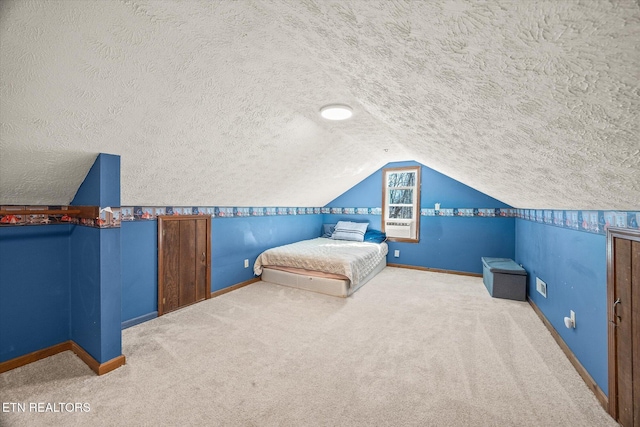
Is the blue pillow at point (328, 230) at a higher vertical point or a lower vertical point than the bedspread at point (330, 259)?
higher

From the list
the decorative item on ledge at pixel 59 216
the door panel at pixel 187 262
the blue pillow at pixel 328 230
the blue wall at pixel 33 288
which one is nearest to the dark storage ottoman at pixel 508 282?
the blue pillow at pixel 328 230

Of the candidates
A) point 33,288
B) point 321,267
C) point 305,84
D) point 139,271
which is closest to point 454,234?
point 321,267

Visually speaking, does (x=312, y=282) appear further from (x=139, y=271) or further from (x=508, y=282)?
(x=508, y=282)

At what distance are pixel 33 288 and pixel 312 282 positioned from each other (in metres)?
2.74

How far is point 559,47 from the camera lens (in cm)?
64

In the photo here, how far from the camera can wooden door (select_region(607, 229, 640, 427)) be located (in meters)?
1.34

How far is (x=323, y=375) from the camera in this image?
6.10 feet

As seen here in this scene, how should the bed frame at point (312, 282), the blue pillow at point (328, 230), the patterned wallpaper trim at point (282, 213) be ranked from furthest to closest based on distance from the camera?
the blue pillow at point (328, 230) < the bed frame at point (312, 282) < the patterned wallpaper trim at point (282, 213)

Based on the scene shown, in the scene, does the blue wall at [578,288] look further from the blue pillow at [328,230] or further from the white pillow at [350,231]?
the blue pillow at [328,230]

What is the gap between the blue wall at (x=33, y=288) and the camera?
6.27 feet

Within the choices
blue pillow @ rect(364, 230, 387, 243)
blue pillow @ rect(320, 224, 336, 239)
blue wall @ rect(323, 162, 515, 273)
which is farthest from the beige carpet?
blue pillow @ rect(320, 224, 336, 239)

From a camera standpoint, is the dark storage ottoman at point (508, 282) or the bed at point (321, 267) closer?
the dark storage ottoman at point (508, 282)

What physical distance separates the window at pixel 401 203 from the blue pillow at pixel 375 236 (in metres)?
0.12

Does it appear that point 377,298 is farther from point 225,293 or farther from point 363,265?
point 225,293
